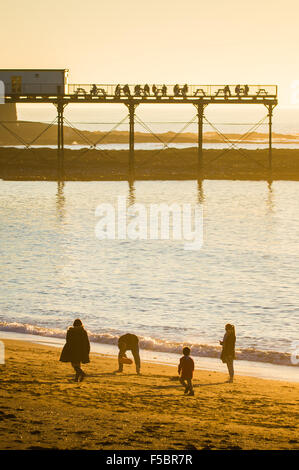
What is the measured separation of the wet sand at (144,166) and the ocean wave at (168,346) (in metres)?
60.8

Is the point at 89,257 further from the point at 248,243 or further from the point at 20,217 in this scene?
the point at 20,217

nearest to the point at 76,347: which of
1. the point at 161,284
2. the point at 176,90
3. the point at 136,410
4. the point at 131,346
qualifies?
the point at 131,346

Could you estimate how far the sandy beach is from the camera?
12.3 meters

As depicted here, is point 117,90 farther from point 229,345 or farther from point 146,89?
point 229,345

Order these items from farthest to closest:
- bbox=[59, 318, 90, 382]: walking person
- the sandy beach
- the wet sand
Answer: the wet sand → bbox=[59, 318, 90, 382]: walking person → the sandy beach

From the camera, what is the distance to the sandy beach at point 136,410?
40.4 ft

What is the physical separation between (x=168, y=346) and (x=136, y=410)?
768cm

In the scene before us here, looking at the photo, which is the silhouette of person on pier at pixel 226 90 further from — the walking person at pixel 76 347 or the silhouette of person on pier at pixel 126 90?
the walking person at pixel 76 347

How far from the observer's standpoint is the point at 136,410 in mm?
14367

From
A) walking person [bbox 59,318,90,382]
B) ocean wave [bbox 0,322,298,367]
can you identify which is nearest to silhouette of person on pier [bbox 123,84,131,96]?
Result: ocean wave [bbox 0,322,298,367]

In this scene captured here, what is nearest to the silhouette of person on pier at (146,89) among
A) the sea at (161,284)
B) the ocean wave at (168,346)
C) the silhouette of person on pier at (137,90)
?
the silhouette of person on pier at (137,90)

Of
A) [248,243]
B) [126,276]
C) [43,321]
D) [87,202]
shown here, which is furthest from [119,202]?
[43,321]

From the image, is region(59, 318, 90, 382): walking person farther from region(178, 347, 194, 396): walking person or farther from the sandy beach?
region(178, 347, 194, 396): walking person

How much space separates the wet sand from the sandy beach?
6602cm
